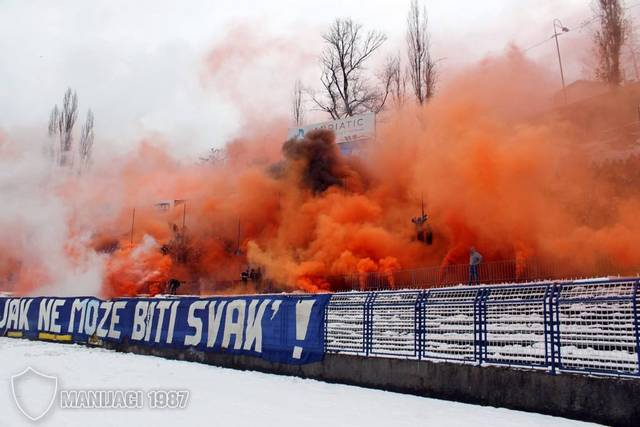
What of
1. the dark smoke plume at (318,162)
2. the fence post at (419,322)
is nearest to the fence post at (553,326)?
the fence post at (419,322)

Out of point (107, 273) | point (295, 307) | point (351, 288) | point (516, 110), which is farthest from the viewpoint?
point (107, 273)

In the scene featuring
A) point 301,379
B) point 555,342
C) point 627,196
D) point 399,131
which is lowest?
point 301,379

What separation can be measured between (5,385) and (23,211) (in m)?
38.5

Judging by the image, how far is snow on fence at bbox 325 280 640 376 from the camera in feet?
25.4

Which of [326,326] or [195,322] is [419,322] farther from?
[195,322]

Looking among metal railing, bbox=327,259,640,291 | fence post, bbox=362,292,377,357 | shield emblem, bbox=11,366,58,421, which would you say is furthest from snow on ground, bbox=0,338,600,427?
metal railing, bbox=327,259,640,291

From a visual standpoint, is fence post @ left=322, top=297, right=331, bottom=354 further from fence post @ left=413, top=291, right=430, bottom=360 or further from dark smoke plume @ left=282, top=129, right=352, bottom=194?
dark smoke plume @ left=282, top=129, right=352, bottom=194

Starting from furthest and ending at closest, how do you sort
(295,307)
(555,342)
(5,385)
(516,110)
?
(516,110)
(295,307)
(5,385)
(555,342)

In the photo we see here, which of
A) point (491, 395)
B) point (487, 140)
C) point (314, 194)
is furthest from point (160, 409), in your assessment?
point (314, 194)

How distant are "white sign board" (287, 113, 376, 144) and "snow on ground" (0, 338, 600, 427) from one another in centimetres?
3172

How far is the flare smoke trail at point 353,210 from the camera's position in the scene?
27.1 m

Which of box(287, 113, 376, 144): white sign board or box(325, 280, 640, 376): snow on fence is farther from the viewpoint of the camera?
box(287, 113, 376, 144): white sign board

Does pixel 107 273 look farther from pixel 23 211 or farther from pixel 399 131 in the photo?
pixel 399 131

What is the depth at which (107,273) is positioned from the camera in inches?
1542
